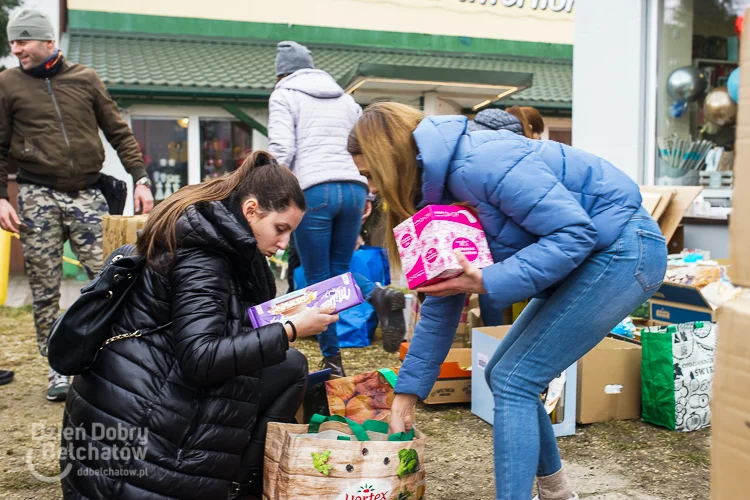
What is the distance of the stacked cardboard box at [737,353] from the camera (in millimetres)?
1168

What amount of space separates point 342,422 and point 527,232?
1044 millimetres

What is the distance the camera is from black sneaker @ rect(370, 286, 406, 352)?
17.4ft

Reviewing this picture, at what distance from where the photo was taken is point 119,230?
380cm

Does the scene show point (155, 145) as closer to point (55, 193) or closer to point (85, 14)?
point (85, 14)

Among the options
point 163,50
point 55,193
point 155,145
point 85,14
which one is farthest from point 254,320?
point 85,14

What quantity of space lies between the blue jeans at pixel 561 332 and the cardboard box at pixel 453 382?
173 centimetres

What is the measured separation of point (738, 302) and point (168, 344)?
1.67m

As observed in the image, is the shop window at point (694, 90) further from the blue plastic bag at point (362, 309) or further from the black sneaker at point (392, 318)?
the black sneaker at point (392, 318)

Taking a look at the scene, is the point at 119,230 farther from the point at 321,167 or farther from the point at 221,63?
the point at 221,63

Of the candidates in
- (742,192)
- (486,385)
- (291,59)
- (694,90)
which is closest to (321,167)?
(291,59)

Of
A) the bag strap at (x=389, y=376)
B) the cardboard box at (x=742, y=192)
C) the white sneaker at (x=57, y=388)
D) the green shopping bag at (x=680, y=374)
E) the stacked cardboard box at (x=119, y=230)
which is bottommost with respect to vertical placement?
the white sneaker at (x=57, y=388)

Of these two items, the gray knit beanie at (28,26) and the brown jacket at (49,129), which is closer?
the gray knit beanie at (28,26)

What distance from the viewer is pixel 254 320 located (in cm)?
245

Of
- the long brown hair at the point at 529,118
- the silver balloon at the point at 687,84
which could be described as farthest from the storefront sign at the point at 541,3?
the long brown hair at the point at 529,118
